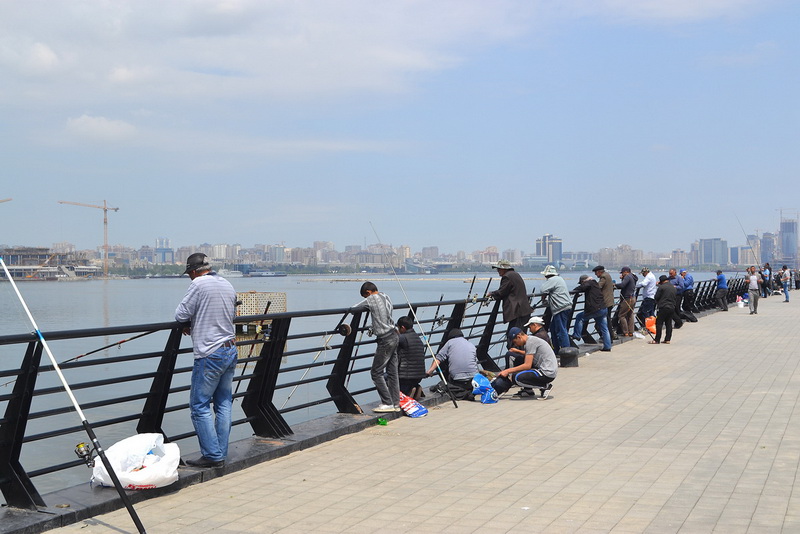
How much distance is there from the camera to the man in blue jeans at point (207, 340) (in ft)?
22.6

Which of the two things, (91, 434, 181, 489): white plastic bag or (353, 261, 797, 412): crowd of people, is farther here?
(353, 261, 797, 412): crowd of people

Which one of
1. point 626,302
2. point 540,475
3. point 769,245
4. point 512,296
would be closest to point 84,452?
point 540,475

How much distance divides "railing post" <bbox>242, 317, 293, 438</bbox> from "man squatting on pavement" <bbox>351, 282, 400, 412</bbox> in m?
1.40

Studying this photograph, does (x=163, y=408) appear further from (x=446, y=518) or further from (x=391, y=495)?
(x=446, y=518)

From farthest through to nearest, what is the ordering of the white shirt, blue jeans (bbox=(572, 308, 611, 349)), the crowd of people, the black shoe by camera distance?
the white shirt, blue jeans (bbox=(572, 308, 611, 349)), the crowd of people, the black shoe

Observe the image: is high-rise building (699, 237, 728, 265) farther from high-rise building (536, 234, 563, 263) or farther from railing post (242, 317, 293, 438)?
railing post (242, 317, 293, 438)

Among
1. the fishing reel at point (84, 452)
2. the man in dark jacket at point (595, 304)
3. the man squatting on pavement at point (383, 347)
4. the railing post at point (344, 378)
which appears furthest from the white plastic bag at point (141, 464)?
the man in dark jacket at point (595, 304)

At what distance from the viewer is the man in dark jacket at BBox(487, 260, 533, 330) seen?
45.9 ft

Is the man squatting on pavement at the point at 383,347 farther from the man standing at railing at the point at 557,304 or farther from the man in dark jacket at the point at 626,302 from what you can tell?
the man in dark jacket at the point at 626,302

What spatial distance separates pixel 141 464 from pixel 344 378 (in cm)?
382

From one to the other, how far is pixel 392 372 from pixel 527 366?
250 cm

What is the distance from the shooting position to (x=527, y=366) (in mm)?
11859

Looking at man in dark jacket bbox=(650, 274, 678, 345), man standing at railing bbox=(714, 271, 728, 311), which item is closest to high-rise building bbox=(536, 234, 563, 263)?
man standing at railing bbox=(714, 271, 728, 311)

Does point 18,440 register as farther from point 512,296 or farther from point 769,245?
point 769,245
